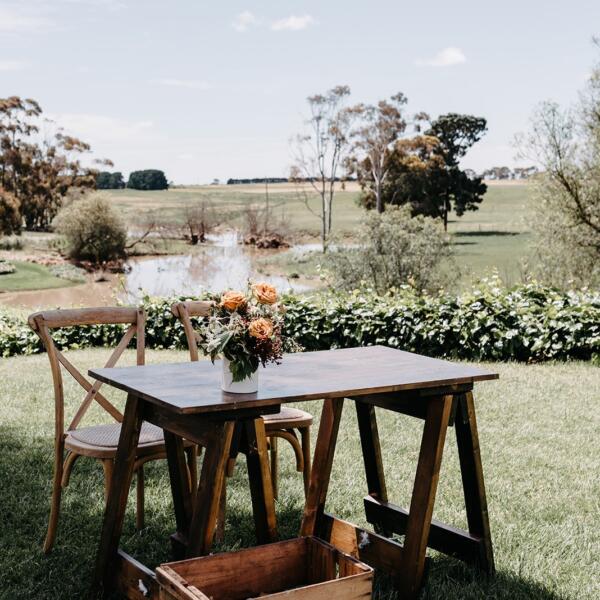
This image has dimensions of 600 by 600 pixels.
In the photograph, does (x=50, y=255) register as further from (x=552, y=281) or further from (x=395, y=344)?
(x=395, y=344)

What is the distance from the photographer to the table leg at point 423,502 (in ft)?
9.66

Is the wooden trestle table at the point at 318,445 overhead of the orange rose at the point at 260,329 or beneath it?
beneath

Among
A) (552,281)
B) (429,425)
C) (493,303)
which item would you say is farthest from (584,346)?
(552,281)

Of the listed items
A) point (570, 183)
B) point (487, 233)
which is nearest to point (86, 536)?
point (570, 183)

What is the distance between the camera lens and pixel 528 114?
1697 centimetres

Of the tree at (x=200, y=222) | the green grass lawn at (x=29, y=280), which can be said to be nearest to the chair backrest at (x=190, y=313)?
the green grass lawn at (x=29, y=280)

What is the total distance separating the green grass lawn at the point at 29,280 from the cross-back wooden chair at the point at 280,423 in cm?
2395

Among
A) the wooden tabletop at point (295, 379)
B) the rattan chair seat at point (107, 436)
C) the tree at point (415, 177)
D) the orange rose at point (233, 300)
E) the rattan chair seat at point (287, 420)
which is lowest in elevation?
the rattan chair seat at point (287, 420)

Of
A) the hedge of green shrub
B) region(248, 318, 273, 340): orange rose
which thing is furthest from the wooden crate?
the hedge of green shrub

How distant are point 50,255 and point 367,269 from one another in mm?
20370

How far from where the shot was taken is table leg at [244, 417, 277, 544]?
8.88 ft

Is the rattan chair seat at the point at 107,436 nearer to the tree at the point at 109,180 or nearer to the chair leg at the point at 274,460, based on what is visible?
the chair leg at the point at 274,460

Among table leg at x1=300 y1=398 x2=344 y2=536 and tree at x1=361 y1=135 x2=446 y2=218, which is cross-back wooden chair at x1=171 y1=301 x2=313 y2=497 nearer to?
table leg at x1=300 y1=398 x2=344 y2=536

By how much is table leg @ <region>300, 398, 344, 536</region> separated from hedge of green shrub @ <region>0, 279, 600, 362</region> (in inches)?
197
